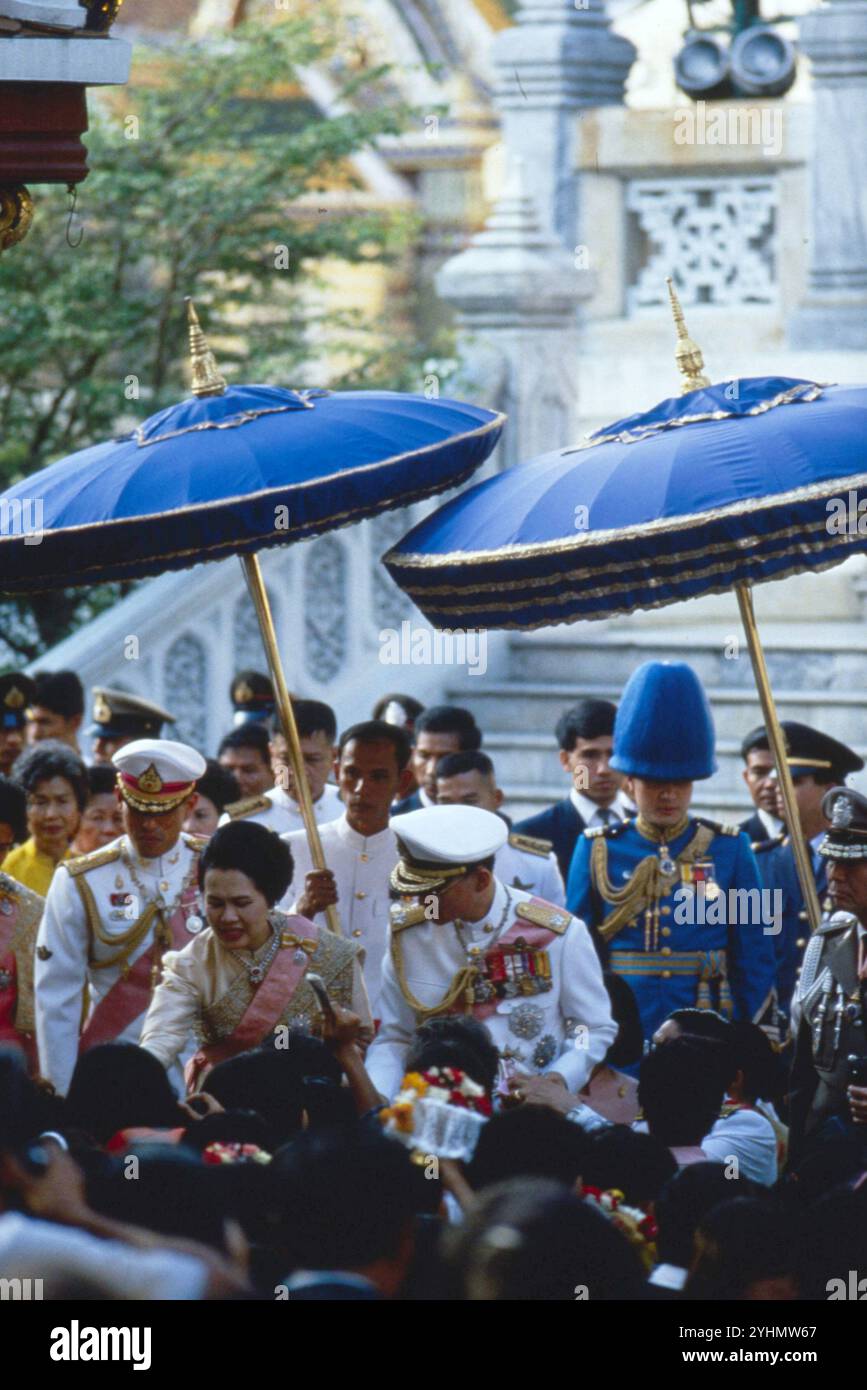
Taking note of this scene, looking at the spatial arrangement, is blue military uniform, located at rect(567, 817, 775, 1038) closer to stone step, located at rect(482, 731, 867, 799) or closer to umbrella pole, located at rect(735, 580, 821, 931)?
umbrella pole, located at rect(735, 580, 821, 931)

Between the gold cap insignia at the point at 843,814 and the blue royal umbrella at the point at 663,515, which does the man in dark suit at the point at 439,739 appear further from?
the gold cap insignia at the point at 843,814

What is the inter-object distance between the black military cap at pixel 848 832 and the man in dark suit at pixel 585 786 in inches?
117

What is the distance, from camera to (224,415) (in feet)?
28.9

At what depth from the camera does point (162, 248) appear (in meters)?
17.0

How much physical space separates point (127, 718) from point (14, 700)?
0.53 meters

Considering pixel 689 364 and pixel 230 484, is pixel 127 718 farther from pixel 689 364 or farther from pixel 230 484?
pixel 689 364

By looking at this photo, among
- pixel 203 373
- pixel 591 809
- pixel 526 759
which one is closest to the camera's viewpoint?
pixel 203 373

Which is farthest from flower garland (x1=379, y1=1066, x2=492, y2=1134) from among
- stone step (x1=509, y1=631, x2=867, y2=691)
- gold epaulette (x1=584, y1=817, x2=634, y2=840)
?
stone step (x1=509, y1=631, x2=867, y2=691)

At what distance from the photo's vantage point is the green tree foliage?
16.6m

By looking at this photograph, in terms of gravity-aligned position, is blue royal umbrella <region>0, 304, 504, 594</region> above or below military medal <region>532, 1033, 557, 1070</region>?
above

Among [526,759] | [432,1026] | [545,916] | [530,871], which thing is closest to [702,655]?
[526,759]
